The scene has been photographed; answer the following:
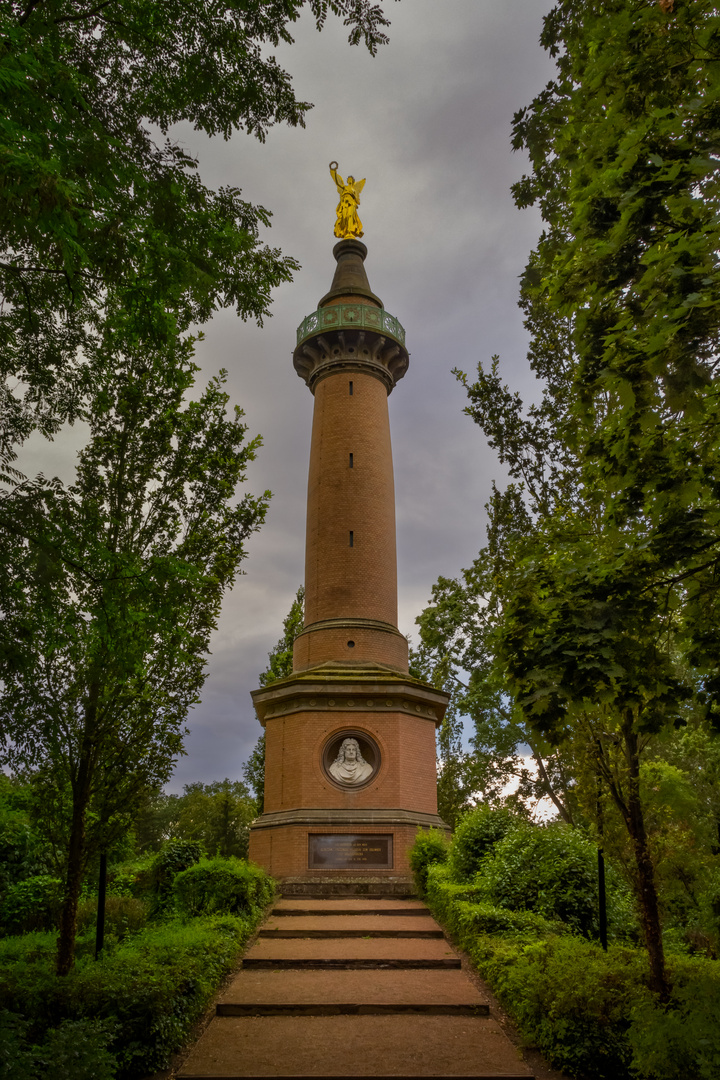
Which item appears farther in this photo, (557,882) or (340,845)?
(340,845)

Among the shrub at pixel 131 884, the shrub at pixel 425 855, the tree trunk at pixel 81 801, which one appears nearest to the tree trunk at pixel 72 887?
the tree trunk at pixel 81 801

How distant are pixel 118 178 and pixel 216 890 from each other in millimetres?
9712

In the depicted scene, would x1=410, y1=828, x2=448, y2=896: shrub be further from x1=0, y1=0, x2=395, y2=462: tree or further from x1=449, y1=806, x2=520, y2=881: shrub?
x1=0, y1=0, x2=395, y2=462: tree

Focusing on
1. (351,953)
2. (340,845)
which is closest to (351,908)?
(340,845)

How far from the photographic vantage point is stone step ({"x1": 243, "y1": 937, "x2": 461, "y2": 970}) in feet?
30.3

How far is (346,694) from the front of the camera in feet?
56.1

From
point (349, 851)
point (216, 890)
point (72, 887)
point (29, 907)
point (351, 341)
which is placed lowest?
point (29, 907)

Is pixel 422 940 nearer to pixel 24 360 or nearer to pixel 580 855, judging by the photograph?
pixel 580 855

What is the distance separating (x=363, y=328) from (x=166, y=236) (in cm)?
1719

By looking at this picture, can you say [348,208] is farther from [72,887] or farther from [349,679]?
[72,887]

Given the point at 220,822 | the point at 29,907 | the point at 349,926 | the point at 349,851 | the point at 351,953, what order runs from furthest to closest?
the point at 220,822 → the point at 349,851 → the point at 29,907 → the point at 349,926 → the point at 351,953

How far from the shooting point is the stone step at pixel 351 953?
925 cm

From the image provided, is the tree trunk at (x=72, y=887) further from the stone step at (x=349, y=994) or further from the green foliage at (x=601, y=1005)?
the green foliage at (x=601, y=1005)

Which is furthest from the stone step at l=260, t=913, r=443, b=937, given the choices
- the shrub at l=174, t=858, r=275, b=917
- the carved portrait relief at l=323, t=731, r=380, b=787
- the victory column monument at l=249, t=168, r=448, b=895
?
the carved portrait relief at l=323, t=731, r=380, b=787
